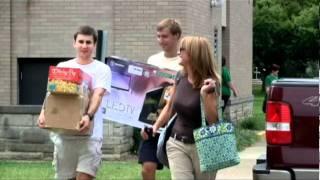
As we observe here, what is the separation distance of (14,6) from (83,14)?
136cm

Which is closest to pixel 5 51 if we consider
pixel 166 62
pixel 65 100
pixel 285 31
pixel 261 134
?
pixel 261 134

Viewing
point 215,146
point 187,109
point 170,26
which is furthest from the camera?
point 170,26

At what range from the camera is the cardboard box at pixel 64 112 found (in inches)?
239

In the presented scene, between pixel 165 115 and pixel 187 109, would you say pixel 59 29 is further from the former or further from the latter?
pixel 187 109

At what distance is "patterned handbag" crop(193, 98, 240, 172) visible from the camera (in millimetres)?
5582

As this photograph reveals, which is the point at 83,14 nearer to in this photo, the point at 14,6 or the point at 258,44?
the point at 14,6

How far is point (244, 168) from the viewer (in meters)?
11.5

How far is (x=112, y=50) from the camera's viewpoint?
14.1m

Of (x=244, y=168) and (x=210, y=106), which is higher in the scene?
(x=210, y=106)

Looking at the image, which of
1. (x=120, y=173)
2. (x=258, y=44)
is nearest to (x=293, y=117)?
(x=120, y=173)

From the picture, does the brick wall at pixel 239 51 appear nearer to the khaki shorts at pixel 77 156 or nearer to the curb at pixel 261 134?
the curb at pixel 261 134

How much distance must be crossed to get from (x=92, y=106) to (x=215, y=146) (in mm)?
1216

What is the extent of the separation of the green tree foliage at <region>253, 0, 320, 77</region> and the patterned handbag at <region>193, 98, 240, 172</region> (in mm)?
Result: 46823

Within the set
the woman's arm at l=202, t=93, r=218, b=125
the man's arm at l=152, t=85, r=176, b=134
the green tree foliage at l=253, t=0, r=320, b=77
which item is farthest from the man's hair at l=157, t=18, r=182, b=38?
the green tree foliage at l=253, t=0, r=320, b=77
